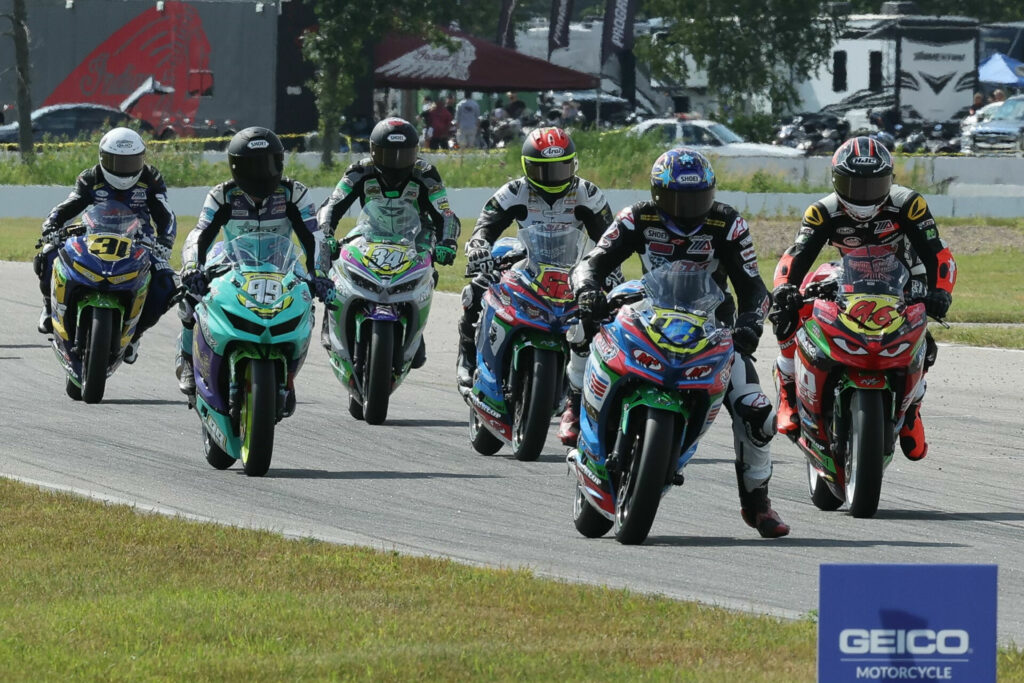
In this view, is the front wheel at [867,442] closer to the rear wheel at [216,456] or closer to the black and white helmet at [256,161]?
the rear wheel at [216,456]

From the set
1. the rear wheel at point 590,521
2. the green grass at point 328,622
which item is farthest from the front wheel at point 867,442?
the green grass at point 328,622

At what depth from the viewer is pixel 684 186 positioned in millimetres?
8289

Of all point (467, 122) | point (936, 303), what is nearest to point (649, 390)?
point (936, 303)

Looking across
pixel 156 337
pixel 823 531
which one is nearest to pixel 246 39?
pixel 156 337

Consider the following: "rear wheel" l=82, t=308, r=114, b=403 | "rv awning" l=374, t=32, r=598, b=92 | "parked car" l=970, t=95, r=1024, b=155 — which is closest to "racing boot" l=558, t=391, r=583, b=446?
"rear wheel" l=82, t=308, r=114, b=403

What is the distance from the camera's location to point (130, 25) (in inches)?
1614

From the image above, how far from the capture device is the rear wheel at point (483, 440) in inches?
440

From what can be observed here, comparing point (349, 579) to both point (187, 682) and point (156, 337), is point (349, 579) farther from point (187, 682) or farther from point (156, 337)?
point (156, 337)

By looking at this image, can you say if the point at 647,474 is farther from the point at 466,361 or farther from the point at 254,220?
the point at 466,361

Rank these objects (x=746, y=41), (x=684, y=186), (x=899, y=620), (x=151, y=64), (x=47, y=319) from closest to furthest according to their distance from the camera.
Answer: (x=899, y=620)
(x=684, y=186)
(x=47, y=319)
(x=151, y=64)
(x=746, y=41)

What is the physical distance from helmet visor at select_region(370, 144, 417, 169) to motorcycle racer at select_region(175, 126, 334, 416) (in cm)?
163

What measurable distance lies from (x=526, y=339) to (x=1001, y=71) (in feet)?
169

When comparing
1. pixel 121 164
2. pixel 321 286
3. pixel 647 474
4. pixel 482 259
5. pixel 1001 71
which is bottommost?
pixel 647 474

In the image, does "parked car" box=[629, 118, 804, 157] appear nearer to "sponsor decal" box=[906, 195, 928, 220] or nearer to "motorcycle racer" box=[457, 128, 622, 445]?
"motorcycle racer" box=[457, 128, 622, 445]
